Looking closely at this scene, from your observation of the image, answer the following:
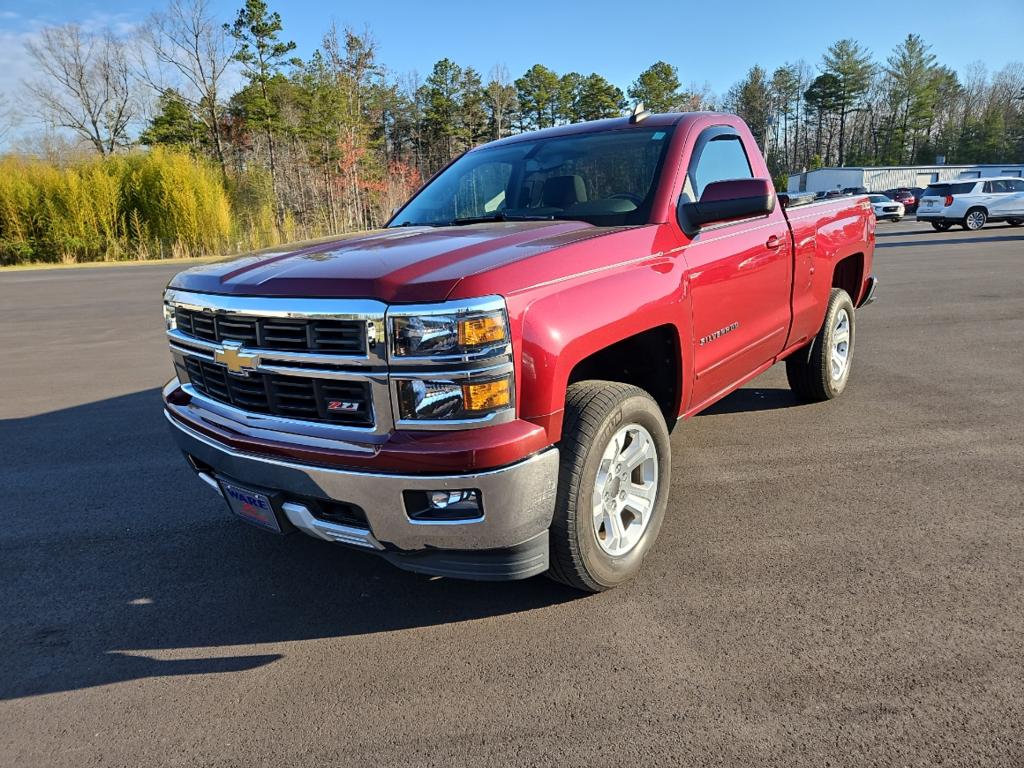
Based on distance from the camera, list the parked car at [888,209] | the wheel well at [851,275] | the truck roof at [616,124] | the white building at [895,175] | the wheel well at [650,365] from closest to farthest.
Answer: the wheel well at [650,365] < the truck roof at [616,124] < the wheel well at [851,275] < the parked car at [888,209] < the white building at [895,175]

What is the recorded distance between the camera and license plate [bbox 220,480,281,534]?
2.59 metres

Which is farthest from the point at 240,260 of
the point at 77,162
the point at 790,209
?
the point at 77,162

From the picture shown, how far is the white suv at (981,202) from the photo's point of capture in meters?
24.0

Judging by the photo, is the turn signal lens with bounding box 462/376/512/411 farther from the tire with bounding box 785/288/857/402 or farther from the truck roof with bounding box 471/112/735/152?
the tire with bounding box 785/288/857/402

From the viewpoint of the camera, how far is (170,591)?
10.2 ft

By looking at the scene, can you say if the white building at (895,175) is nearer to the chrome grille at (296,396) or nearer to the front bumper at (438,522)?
the front bumper at (438,522)

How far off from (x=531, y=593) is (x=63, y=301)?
15661 mm

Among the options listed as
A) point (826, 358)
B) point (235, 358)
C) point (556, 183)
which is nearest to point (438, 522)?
point (235, 358)

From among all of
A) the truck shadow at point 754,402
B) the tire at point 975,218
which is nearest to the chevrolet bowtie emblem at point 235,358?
the truck shadow at point 754,402

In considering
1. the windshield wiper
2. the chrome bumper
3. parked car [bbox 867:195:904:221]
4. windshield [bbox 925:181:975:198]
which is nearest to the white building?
parked car [bbox 867:195:904:221]

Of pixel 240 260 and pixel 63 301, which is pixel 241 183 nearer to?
pixel 63 301

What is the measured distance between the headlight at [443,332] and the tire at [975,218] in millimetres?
28176

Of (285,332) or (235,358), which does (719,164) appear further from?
(235,358)

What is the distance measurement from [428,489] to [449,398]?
310 millimetres
